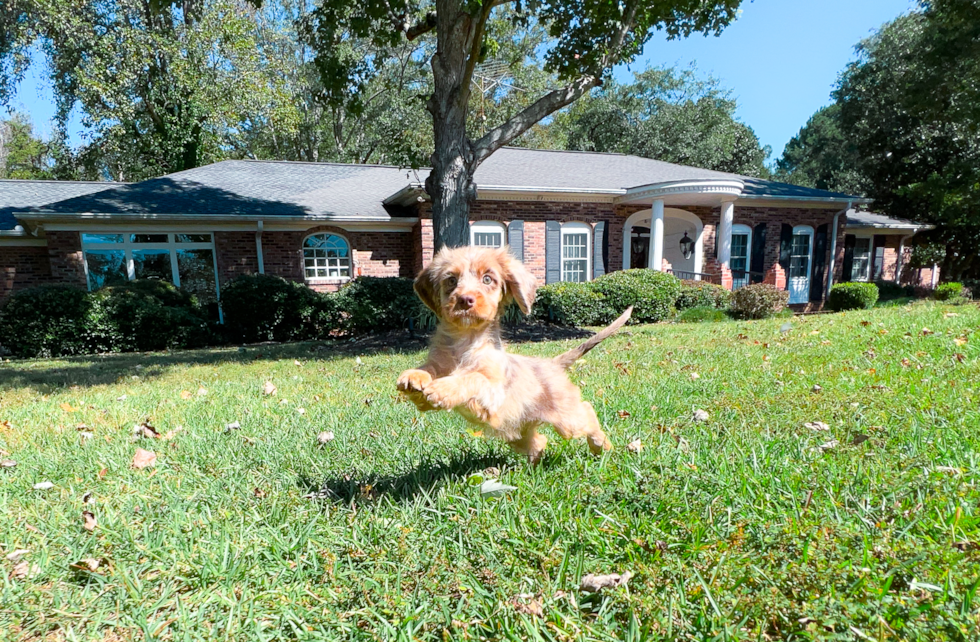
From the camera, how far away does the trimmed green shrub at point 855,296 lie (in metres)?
15.2

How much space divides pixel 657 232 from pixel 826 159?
30466 millimetres

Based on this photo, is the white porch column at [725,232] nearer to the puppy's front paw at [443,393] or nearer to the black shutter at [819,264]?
the black shutter at [819,264]

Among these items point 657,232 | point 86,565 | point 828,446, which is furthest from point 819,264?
point 86,565

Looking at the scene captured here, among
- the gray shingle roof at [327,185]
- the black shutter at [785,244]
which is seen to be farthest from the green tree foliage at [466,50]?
the black shutter at [785,244]

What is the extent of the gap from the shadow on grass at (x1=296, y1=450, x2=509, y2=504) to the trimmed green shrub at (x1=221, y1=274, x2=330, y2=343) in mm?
10207

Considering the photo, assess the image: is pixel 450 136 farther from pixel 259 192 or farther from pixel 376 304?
pixel 259 192

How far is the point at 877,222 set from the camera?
67.4ft

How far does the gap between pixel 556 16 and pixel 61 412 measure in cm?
1087

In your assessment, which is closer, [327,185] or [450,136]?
[450,136]

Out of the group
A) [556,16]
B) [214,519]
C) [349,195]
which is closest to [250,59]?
[349,195]

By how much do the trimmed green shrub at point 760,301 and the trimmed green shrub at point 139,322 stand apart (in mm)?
14009

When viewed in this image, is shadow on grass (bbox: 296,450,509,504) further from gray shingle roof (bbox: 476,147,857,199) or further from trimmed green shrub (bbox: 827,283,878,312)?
trimmed green shrub (bbox: 827,283,878,312)

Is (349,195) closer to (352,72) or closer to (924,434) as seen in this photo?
(352,72)

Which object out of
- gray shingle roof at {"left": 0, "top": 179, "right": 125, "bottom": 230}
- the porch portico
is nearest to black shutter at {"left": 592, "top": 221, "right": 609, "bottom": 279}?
the porch portico
